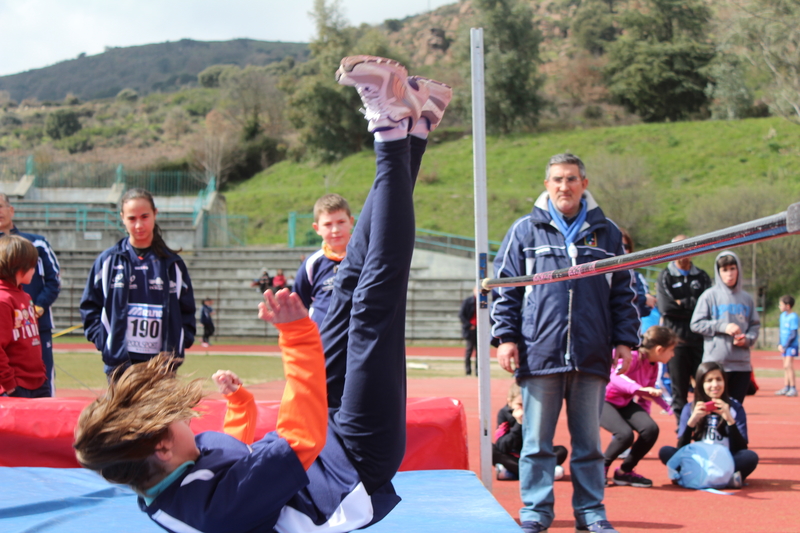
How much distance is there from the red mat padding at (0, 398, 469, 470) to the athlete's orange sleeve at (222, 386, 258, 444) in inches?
50.7

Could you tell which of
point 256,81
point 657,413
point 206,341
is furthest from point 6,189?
point 657,413

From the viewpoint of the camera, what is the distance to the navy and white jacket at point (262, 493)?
6.25 feet

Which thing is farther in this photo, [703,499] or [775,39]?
[775,39]

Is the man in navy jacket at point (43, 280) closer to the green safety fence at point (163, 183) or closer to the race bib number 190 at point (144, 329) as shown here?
the race bib number 190 at point (144, 329)

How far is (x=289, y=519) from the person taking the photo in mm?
2029

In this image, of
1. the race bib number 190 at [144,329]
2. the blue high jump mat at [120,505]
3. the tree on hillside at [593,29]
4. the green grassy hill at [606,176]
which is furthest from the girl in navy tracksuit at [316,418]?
the tree on hillside at [593,29]

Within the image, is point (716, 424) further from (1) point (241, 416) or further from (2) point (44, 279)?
(2) point (44, 279)

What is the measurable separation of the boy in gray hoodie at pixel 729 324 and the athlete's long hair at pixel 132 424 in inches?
194

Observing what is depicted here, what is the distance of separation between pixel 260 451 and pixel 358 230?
0.78 metres

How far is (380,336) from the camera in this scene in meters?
2.12

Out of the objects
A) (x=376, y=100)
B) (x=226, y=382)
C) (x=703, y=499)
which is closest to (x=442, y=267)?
(x=703, y=499)

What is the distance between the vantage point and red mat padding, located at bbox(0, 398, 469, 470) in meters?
3.86

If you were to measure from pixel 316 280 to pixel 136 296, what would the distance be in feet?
3.57

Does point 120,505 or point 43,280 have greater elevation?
point 43,280
